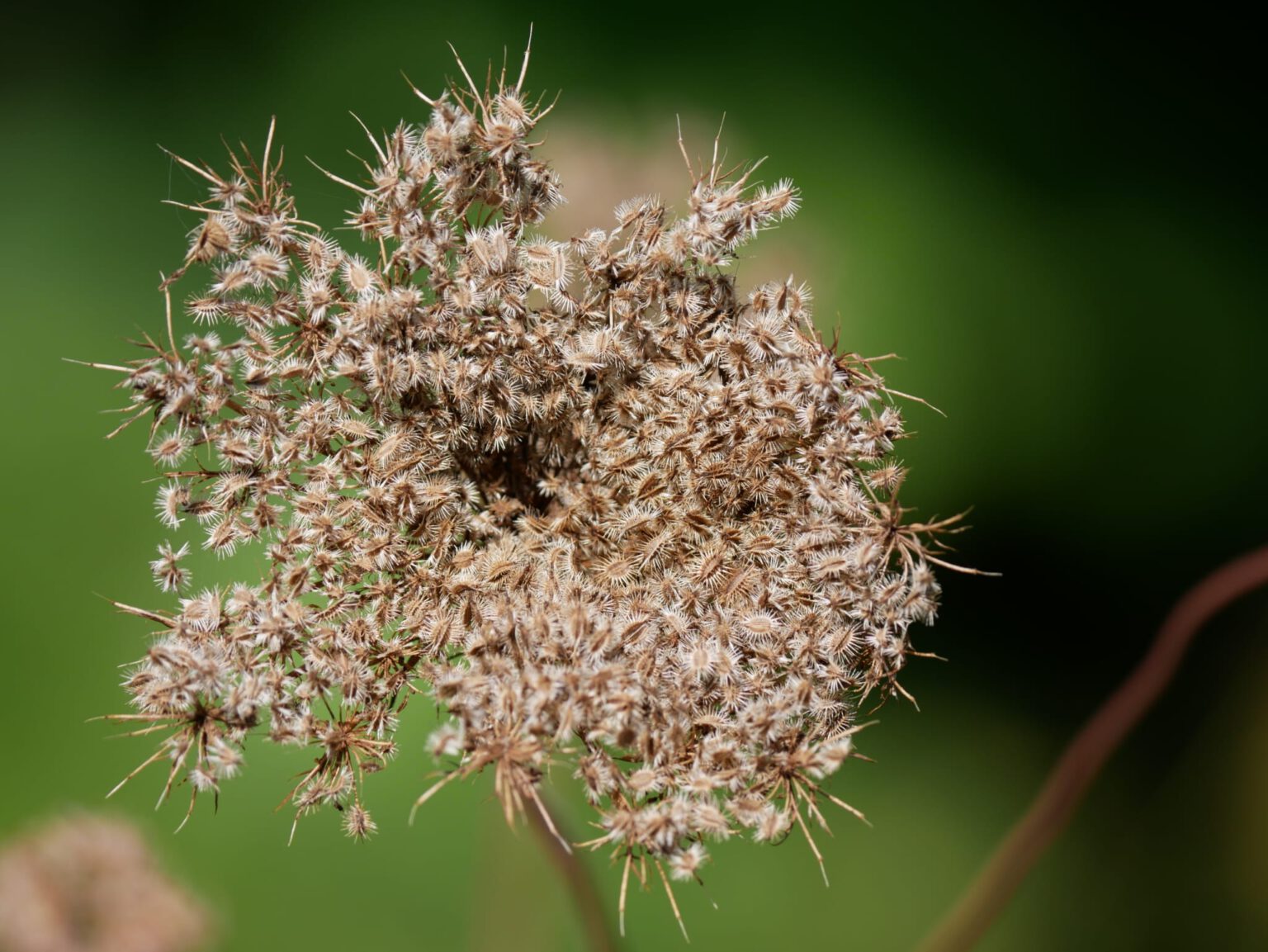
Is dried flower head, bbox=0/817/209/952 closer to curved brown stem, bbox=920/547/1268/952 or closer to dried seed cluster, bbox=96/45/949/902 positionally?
dried seed cluster, bbox=96/45/949/902

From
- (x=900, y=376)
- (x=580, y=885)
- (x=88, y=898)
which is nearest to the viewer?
(x=580, y=885)

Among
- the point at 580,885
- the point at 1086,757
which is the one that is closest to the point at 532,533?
the point at 580,885

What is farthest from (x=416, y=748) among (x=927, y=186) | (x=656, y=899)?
(x=927, y=186)

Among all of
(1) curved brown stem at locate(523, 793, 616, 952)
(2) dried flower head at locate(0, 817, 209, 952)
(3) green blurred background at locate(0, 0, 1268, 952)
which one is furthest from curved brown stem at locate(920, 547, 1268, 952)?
(2) dried flower head at locate(0, 817, 209, 952)

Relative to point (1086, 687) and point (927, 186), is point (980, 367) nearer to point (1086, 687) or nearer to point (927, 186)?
point (927, 186)

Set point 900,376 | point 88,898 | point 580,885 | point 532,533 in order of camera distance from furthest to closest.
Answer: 1. point 900,376
2. point 88,898
3. point 580,885
4. point 532,533

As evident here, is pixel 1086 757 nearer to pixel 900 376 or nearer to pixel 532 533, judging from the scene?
pixel 900 376
